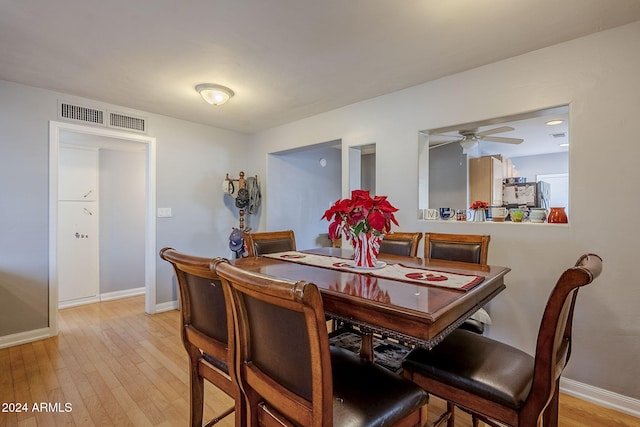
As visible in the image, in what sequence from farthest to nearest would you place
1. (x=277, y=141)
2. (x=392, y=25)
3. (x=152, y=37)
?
(x=277, y=141), (x=152, y=37), (x=392, y=25)

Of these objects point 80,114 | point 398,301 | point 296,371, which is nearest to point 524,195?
point 398,301

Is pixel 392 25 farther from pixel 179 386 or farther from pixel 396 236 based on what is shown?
pixel 179 386

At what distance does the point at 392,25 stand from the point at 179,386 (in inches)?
108

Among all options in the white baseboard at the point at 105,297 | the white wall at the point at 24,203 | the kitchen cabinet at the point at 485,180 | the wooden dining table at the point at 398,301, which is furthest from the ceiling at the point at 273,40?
the white baseboard at the point at 105,297

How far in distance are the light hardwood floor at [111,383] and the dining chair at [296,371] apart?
38.7 inches

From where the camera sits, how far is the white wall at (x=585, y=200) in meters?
1.81

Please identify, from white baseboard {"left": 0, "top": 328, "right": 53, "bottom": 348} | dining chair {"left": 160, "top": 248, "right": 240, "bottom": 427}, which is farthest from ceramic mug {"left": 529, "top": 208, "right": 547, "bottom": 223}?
white baseboard {"left": 0, "top": 328, "right": 53, "bottom": 348}

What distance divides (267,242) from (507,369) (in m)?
1.75

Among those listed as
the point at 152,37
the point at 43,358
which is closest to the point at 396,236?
the point at 152,37

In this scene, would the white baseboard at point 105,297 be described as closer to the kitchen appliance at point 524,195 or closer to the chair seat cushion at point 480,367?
Result: the chair seat cushion at point 480,367

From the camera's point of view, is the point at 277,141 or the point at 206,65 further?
the point at 277,141

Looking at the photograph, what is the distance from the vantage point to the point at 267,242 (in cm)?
242

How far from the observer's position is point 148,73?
2488 millimetres

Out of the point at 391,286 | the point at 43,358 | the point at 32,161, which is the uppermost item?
→ the point at 32,161
